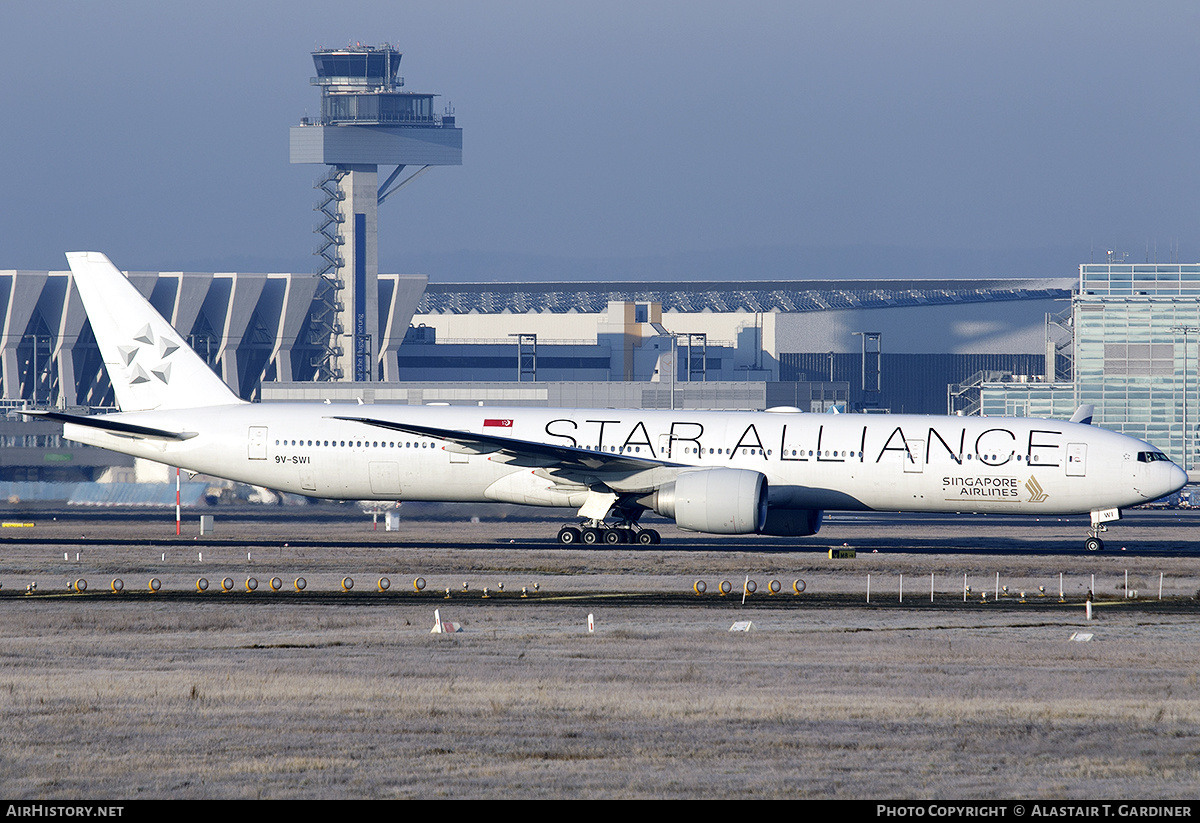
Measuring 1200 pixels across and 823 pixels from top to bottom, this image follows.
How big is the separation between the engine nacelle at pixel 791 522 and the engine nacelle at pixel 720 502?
6.66ft

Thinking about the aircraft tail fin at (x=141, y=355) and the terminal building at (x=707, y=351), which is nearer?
the aircraft tail fin at (x=141, y=355)

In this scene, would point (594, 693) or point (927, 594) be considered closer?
point (594, 693)

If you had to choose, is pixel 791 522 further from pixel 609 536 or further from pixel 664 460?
pixel 609 536

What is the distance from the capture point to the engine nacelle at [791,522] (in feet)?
136

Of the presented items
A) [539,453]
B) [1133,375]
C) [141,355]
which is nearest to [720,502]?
[539,453]

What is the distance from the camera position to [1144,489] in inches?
1613

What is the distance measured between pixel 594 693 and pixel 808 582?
46.4ft

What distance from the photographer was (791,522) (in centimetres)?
4138

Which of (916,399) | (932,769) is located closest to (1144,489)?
(932,769)

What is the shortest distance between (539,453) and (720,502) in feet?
16.6

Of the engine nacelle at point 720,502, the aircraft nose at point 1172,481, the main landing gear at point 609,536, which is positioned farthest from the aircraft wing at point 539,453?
the aircraft nose at point 1172,481

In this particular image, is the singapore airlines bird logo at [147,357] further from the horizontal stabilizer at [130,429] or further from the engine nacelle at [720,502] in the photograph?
the engine nacelle at [720,502]
